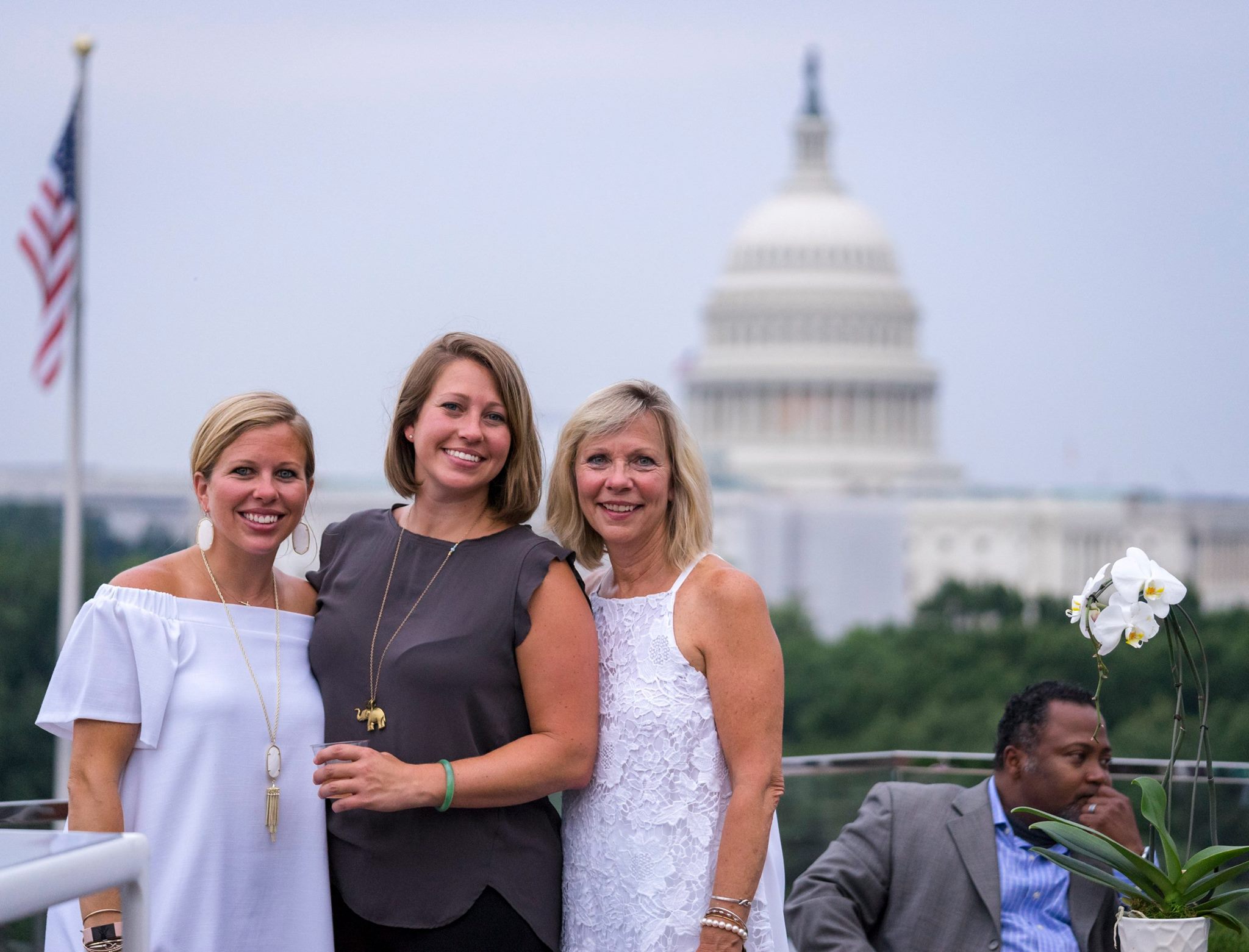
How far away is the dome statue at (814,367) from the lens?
11219cm

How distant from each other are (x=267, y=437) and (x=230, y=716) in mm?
588

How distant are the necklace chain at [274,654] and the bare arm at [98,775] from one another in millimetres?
261

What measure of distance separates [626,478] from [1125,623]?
113 cm

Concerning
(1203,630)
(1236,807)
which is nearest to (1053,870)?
(1236,807)

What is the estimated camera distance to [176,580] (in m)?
4.80

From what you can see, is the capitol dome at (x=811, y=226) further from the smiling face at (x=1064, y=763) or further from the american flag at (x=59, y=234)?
the smiling face at (x=1064, y=763)

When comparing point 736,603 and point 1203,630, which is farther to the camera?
point 1203,630

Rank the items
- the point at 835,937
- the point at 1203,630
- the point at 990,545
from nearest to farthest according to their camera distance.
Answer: the point at 835,937, the point at 1203,630, the point at 990,545

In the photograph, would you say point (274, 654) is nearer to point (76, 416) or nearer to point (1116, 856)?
point (1116, 856)

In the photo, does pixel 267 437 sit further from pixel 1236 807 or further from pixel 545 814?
pixel 1236 807

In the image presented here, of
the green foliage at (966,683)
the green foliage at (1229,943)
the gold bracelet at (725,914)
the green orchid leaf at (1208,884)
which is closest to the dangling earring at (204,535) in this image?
the gold bracelet at (725,914)

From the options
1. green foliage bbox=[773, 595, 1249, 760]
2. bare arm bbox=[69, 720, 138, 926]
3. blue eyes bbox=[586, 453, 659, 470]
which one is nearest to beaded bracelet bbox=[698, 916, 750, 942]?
blue eyes bbox=[586, 453, 659, 470]

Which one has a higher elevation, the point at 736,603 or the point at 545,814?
the point at 736,603

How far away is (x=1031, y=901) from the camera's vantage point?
5.51 meters
